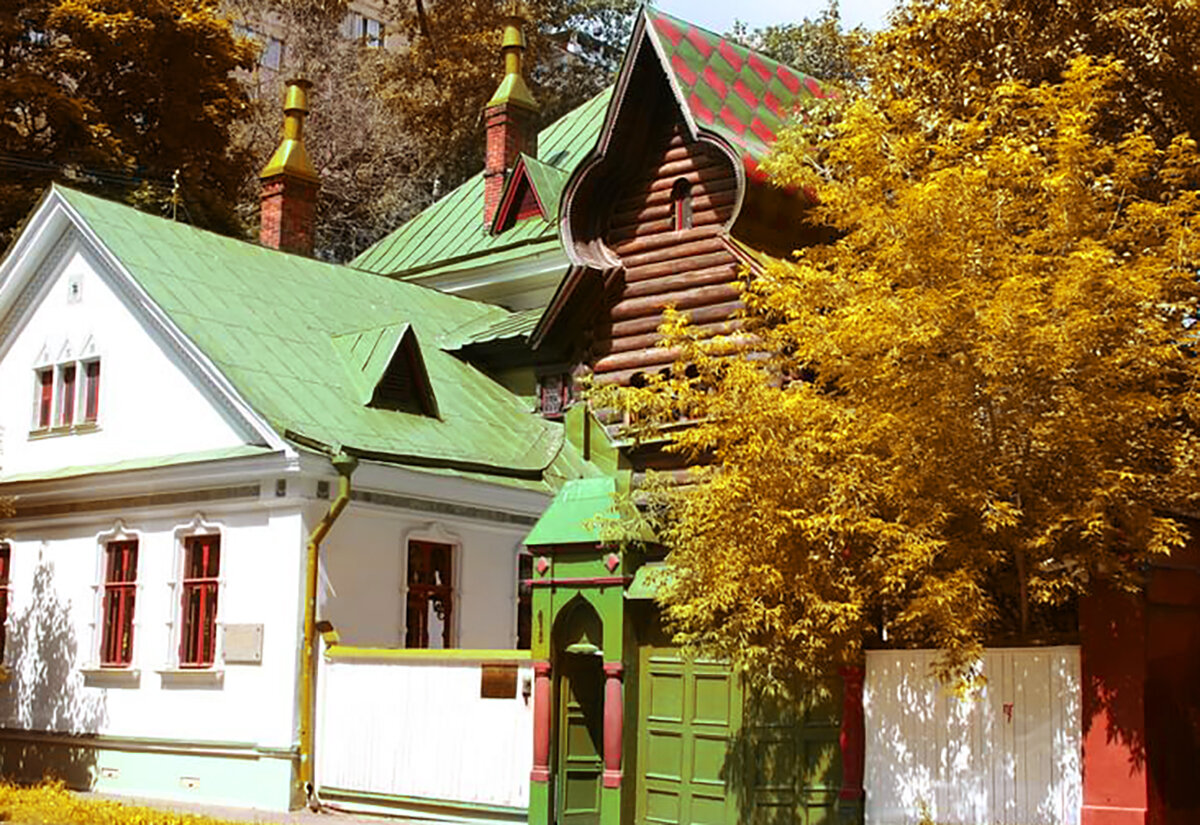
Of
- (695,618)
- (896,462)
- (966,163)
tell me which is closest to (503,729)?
(695,618)

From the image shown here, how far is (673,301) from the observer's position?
22.8 m

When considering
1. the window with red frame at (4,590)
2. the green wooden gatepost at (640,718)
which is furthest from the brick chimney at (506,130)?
A: the green wooden gatepost at (640,718)

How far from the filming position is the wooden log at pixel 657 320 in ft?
73.0

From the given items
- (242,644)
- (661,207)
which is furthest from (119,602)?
(661,207)

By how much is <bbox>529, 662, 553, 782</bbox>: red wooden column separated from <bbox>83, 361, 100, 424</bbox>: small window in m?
10.0

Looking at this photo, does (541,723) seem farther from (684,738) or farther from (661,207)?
(661,207)

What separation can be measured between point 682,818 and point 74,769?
10.8 m

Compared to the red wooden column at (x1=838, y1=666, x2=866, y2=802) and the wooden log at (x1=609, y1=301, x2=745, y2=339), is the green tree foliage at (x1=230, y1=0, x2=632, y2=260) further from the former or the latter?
the red wooden column at (x1=838, y1=666, x2=866, y2=802)

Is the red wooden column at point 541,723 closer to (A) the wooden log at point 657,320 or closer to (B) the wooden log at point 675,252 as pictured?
(A) the wooden log at point 657,320

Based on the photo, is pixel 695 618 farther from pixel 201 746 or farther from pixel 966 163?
pixel 201 746

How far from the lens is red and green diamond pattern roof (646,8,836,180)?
2189cm

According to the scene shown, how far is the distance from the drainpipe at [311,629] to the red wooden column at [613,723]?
5.64 meters

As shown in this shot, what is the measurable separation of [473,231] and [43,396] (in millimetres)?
10667

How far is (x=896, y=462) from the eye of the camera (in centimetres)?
1280
